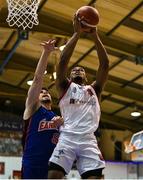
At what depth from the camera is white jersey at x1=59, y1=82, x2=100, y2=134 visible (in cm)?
358

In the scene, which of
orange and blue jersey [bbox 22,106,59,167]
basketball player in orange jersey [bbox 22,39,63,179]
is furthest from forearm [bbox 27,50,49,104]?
orange and blue jersey [bbox 22,106,59,167]

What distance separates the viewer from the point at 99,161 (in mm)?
3539

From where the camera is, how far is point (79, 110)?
11.9ft

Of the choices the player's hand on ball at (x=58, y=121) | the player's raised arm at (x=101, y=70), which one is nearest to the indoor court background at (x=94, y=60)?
the player's raised arm at (x=101, y=70)

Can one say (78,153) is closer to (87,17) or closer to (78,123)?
(78,123)

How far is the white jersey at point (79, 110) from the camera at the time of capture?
11.7ft

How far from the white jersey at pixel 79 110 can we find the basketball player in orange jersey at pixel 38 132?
0.18 m

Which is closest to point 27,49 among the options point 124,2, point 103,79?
Result: point 124,2

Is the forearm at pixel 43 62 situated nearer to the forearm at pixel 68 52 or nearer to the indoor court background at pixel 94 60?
the forearm at pixel 68 52

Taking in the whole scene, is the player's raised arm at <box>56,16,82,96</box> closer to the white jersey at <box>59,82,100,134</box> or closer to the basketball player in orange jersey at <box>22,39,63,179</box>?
the white jersey at <box>59,82,100,134</box>

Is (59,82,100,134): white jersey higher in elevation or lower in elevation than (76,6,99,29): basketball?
lower

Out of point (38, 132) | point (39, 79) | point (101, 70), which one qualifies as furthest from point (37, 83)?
point (101, 70)

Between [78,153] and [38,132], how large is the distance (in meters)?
0.51

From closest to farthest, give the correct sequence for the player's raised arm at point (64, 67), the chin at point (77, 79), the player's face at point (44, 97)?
the player's raised arm at point (64, 67) < the chin at point (77, 79) < the player's face at point (44, 97)
